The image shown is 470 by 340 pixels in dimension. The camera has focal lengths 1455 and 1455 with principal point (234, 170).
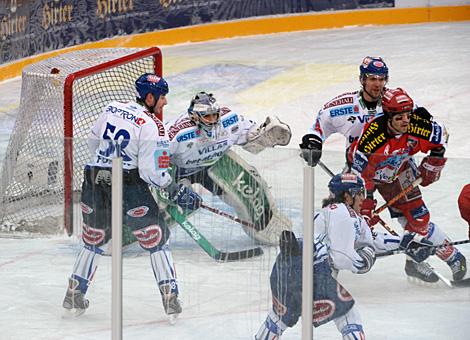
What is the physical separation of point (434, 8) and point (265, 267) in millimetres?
7547

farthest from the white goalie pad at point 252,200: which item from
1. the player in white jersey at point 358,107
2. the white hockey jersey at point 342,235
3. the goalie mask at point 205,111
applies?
the player in white jersey at point 358,107

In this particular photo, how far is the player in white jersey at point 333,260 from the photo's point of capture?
424 centimetres

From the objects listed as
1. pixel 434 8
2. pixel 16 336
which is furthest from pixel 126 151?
pixel 434 8

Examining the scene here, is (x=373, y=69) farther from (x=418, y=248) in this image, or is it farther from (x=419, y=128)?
(x=418, y=248)

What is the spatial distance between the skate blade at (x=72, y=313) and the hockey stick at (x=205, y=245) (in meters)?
0.42

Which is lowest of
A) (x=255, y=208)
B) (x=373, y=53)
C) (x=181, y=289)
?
(x=373, y=53)

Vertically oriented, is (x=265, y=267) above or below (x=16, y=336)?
above

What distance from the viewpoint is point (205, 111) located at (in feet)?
18.7

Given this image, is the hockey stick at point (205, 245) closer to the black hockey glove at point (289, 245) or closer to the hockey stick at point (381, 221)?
the black hockey glove at point (289, 245)

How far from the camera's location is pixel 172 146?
4.66m

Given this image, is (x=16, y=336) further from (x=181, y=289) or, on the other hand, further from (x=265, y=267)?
(x=265, y=267)

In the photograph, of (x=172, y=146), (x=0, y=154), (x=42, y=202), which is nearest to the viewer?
(x=172, y=146)

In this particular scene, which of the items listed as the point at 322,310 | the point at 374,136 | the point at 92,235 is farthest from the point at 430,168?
the point at 374,136

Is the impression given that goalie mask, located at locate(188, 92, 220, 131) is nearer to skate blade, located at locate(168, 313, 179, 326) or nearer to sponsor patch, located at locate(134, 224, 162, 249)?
sponsor patch, located at locate(134, 224, 162, 249)
